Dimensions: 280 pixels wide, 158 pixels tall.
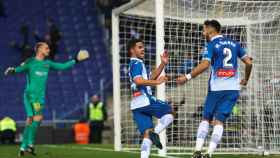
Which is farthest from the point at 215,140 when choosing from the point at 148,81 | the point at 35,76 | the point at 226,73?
the point at 35,76

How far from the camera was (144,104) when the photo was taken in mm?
9641

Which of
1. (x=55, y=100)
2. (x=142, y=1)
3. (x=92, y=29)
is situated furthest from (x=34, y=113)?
(x=92, y=29)

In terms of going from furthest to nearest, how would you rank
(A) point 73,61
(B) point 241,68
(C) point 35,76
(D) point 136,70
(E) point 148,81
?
(B) point 241,68 < (A) point 73,61 < (C) point 35,76 < (D) point 136,70 < (E) point 148,81

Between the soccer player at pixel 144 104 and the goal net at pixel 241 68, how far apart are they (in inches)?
132

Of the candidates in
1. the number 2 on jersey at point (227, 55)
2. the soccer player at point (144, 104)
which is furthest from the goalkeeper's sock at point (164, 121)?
the number 2 on jersey at point (227, 55)

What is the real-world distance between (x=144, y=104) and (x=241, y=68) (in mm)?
5260

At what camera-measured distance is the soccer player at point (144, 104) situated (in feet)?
31.2

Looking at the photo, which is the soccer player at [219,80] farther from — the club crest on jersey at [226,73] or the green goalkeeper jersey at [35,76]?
the green goalkeeper jersey at [35,76]

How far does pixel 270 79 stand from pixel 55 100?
13.8m

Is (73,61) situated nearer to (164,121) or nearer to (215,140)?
(164,121)

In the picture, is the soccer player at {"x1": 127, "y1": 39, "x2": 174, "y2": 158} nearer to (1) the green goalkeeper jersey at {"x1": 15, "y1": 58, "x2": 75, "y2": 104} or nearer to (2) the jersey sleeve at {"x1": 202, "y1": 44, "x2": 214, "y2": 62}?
(2) the jersey sleeve at {"x1": 202, "y1": 44, "x2": 214, "y2": 62}

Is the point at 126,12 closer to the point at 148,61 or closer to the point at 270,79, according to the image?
the point at 148,61

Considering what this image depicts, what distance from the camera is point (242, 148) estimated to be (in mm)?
13734

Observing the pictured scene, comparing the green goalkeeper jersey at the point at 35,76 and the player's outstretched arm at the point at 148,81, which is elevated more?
the green goalkeeper jersey at the point at 35,76
